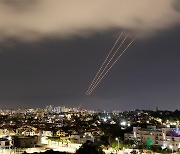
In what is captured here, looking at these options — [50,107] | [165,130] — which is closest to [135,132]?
[165,130]

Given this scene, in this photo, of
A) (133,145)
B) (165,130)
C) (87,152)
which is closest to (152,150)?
(133,145)

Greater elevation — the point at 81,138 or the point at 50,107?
the point at 50,107

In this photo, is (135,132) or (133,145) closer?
(133,145)

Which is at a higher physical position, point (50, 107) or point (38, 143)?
point (50, 107)

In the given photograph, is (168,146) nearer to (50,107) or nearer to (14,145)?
(14,145)

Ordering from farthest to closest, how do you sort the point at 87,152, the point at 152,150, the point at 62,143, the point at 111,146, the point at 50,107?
the point at 50,107 → the point at 62,143 → the point at 111,146 → the point at 152,150 → the point at 87,152

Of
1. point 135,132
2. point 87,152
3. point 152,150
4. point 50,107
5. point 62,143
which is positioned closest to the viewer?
point 87,152

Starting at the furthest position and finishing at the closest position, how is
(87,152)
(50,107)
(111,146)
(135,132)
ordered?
(50,107)
(135,132)
(111,146)
(87,152)

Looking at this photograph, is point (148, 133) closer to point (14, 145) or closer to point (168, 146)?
point (168, 146)

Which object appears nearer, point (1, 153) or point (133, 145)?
point (1, 153)
